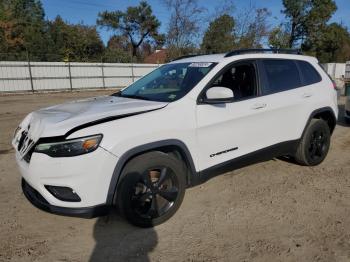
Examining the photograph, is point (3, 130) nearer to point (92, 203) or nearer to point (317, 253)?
point (92, 203)

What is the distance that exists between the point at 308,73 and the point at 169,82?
2240mm

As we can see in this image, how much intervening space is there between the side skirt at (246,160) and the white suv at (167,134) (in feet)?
0.05

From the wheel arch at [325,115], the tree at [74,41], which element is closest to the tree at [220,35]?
the tree at [74,41]

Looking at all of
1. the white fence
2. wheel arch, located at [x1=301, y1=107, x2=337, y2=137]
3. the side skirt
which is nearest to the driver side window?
the side skirt

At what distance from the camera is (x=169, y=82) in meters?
4.16

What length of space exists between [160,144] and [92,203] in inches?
32.9

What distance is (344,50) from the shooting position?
50938mm

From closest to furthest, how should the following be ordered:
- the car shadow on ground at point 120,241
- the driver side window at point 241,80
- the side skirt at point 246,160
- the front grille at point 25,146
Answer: the car shadow on ground at point 120,241, the front grille at point 25,146, the side skirt at point 246,160, the driver side window at point 241,80

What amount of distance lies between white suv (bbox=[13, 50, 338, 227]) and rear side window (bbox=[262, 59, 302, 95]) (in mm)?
17

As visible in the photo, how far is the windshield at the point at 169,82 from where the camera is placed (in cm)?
375

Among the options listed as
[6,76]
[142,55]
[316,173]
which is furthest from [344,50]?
[316,173]

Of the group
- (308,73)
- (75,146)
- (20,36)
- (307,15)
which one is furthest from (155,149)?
(307,15)

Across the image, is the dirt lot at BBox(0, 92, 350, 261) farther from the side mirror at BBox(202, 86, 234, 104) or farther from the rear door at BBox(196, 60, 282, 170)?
the side mirror at BBox(202, 86, 234, 104)

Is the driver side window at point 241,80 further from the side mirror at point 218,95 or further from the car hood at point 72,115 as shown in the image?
the car hood at point 72,115
